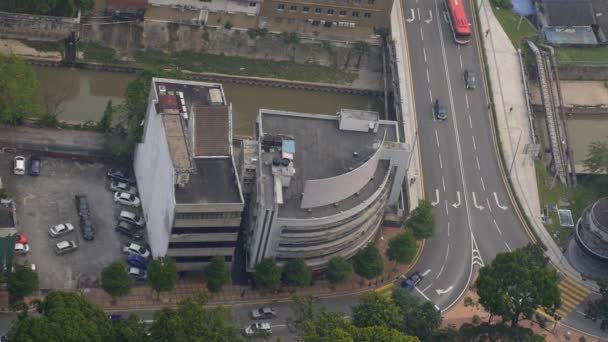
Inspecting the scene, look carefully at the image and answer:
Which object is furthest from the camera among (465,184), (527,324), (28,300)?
(465,184)

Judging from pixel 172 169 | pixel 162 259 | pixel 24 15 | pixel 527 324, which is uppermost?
pixel 24 15

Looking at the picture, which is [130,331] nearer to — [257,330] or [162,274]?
[162,274]

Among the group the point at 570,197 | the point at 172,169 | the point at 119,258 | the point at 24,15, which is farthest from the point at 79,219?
the point at 570,197

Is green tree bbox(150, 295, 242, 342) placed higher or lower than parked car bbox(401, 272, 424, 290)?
lower

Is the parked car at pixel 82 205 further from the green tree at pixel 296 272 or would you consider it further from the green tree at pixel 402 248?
the green tree at pixel 402 248

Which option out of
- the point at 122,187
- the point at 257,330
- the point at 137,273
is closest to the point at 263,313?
the point at 257,330

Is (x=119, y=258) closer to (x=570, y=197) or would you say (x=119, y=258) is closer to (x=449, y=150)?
(x=449, y=150)

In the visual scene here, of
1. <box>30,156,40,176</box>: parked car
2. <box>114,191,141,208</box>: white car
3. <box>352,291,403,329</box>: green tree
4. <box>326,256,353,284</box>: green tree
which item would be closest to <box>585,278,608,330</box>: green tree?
<box>352,291,403,329</box>: green tree

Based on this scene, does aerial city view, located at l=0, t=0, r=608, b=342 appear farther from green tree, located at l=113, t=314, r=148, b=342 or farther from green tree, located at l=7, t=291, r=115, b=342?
green tree, located at l=7, t=291, r=115, b=342

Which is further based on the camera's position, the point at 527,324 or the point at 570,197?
the point at 570,197
